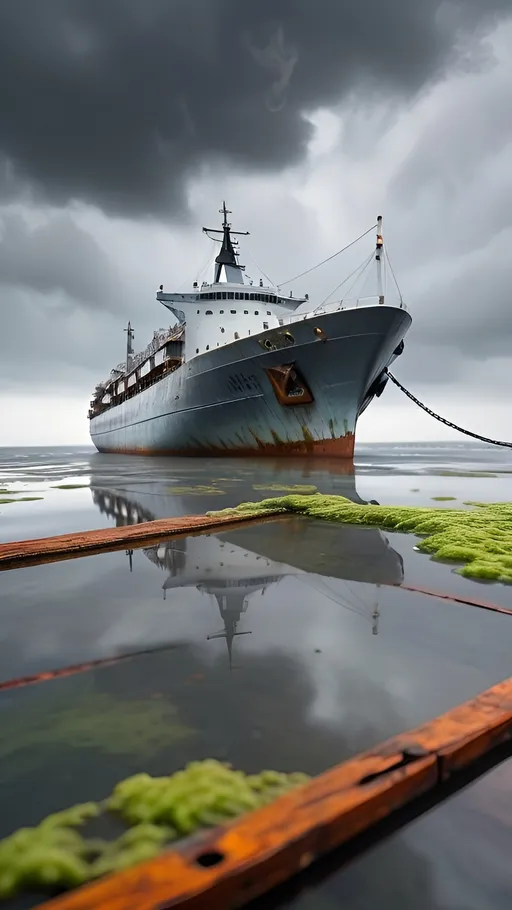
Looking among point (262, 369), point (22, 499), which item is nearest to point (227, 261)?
point (262, 369)

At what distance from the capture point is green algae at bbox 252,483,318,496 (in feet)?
37.7

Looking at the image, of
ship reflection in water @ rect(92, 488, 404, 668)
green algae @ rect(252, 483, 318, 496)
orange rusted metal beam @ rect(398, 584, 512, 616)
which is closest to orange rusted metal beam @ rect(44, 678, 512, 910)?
ship reflection in water @ rect(92, 488, 404, 668)

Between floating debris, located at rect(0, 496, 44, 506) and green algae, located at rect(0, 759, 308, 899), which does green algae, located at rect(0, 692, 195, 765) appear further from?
floating debris, located at rect(0, 496, 44, 506)

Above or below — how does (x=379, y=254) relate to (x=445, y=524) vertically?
above

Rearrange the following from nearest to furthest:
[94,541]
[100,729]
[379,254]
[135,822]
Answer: [135,822]
[100,729]
[94,541]
[379,254]

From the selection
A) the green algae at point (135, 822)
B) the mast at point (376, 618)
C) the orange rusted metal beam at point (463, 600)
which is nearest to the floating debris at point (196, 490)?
the orange rusted metal beam at point (463, 600)

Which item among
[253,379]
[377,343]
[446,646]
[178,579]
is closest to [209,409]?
[253,379]

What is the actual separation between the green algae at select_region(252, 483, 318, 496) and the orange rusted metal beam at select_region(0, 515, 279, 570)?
15.6 feet

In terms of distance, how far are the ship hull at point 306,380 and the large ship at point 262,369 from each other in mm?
48

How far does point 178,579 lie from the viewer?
4.23 m

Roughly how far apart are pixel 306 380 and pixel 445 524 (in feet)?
49.4

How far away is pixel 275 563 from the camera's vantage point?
4785mm

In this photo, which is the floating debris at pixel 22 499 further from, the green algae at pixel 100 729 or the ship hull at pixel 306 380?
the ship hull at pixel 306 380

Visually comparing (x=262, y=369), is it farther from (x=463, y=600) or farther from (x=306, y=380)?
(x=463, y=600)
